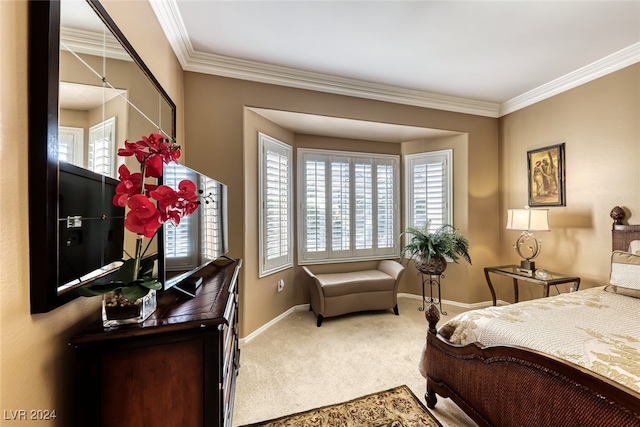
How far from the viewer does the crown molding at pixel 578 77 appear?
2.43 m

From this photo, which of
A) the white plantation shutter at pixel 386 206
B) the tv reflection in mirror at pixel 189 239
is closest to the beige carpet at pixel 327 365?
the tv reflection in mirror at pixel 189 239

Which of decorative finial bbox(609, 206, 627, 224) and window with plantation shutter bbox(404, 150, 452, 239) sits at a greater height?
window with plantation shutter bbox(404, 150, 452, 239)

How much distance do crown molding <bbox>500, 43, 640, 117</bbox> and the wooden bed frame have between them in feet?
10.0

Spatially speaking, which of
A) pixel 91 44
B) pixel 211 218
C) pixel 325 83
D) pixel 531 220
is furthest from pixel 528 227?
pixel 91 44

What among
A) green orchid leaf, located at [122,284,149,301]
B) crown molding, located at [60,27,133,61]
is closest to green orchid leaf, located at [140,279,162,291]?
green orchid leaf, located at [122,284,149,301]

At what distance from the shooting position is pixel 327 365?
2266 mm

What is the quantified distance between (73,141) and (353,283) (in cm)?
284

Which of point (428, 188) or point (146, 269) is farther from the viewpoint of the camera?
point (428, 188)

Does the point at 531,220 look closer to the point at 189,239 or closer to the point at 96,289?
the point at 189,239

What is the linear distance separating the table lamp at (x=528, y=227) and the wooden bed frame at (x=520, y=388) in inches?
76.2

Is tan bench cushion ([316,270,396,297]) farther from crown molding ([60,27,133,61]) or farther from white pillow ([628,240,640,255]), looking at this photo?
crown molding ([60,27,133,61])

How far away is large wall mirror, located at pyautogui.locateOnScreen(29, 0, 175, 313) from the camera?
2.43 ft

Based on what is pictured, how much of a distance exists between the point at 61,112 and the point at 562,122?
14.0 ft

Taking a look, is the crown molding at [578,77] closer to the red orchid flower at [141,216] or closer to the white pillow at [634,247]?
the white pillow at [634,247]
